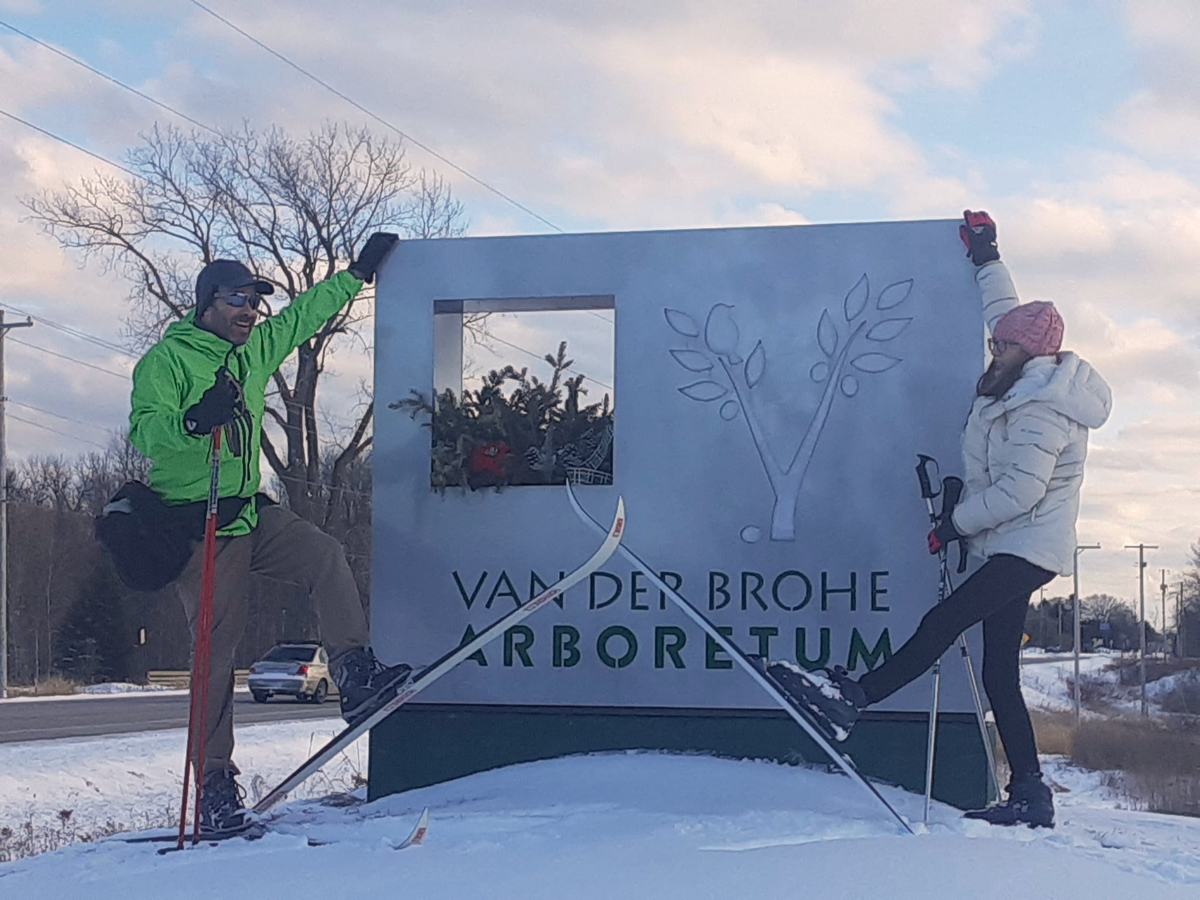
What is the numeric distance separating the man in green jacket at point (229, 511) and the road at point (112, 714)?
12205 millimetres

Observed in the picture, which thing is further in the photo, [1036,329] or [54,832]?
[54,832]

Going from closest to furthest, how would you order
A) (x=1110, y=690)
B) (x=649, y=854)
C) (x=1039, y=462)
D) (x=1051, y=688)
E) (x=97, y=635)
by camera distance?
(x=649, y=854) → (x=1039, y=462) → (x=97, y=635) → (x=1051, y=688) → (x=1110, y=690)

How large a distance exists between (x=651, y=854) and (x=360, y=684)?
4.50 ft

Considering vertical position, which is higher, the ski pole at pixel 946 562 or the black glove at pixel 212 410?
the black glove at pixel 212 410

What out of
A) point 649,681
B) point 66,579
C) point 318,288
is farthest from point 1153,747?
point 66,579

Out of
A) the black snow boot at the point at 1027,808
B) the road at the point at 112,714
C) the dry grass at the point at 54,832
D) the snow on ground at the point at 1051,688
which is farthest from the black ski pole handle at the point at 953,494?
the snow on ground at the point at 1051,688

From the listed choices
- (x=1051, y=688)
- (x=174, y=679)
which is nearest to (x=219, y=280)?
(x=174, y=679)

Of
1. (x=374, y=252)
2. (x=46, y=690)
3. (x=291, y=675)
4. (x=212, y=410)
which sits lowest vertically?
(x=46, y=690)

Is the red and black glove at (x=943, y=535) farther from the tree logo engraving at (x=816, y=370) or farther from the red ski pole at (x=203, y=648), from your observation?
the red ski pole at (x=203, y=648)

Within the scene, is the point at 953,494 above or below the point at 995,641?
above

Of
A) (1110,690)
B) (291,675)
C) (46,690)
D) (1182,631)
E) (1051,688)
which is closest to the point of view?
(291,675)

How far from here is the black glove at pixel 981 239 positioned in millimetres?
5746

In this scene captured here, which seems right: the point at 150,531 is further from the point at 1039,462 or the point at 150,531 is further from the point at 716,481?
the point at 1039,462

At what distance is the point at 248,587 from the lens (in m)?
5.13
